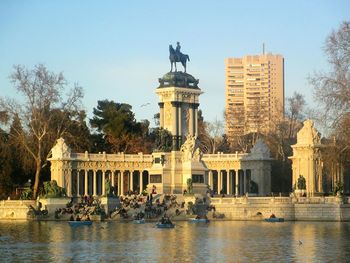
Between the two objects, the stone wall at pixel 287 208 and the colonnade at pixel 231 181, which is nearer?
the stone wall at pixel 287 208

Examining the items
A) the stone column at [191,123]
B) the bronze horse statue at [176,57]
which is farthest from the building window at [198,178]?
the bronze horse statue at [176,57]

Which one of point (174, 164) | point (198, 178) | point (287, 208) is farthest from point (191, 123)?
point (287, 208)

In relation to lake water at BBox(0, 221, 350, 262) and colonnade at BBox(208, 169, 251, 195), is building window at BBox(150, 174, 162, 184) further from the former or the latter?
lake water at BBox(0, 221, 350, 262)

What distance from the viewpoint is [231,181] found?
111 metres

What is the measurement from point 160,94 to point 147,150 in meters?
16.7

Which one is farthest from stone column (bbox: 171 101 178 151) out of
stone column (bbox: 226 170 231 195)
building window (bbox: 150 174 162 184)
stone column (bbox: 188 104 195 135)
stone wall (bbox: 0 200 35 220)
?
stone wall (bbox: 0 200 35 220)

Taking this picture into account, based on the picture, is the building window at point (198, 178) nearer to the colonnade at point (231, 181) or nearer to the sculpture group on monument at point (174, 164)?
the sculpture group on monument at point (174, 164)

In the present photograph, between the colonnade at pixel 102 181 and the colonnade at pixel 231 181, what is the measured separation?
7945mm

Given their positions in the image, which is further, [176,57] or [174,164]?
[176,57]

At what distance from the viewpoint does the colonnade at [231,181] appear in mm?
106000

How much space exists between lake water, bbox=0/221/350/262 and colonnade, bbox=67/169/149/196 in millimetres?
29044

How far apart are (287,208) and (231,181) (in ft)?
96.3

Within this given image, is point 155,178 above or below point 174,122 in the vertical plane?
below

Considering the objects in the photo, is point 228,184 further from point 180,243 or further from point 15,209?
point 180,243
